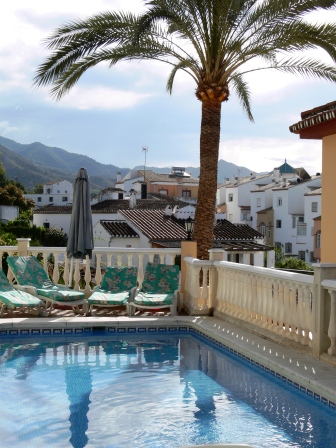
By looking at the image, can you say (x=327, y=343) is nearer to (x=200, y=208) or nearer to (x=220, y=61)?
(x=200, y=208)

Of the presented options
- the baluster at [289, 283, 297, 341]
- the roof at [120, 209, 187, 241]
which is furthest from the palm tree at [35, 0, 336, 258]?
the roof at [120, 209, 187, 241]

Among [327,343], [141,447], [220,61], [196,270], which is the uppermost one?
[220,61]

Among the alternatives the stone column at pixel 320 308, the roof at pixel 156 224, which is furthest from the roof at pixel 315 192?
the stone column at pixel 320 308

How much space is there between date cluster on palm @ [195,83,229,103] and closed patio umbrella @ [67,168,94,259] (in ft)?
10.5

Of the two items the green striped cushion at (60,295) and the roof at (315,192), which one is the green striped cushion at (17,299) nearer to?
the green striped cushion at (60,295)

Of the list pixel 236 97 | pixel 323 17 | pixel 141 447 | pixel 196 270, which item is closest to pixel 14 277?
pixel 196 270

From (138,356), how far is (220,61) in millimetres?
7247

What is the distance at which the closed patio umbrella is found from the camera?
11794mm

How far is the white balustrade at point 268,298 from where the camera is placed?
25.0 ft

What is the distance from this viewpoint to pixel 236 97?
18.0m

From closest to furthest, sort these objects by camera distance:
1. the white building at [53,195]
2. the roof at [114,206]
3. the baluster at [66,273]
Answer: the baluster at [66,273], the roof at [114,206], the white building at [53,195]

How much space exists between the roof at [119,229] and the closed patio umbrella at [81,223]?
107 ft

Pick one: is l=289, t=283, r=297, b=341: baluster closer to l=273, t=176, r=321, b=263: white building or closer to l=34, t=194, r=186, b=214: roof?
l=34, t=194, r=186, b=214: roof

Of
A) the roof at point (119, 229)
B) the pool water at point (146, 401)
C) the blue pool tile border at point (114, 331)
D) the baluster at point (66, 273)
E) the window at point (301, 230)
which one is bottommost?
the pool water at point (146, 401)
